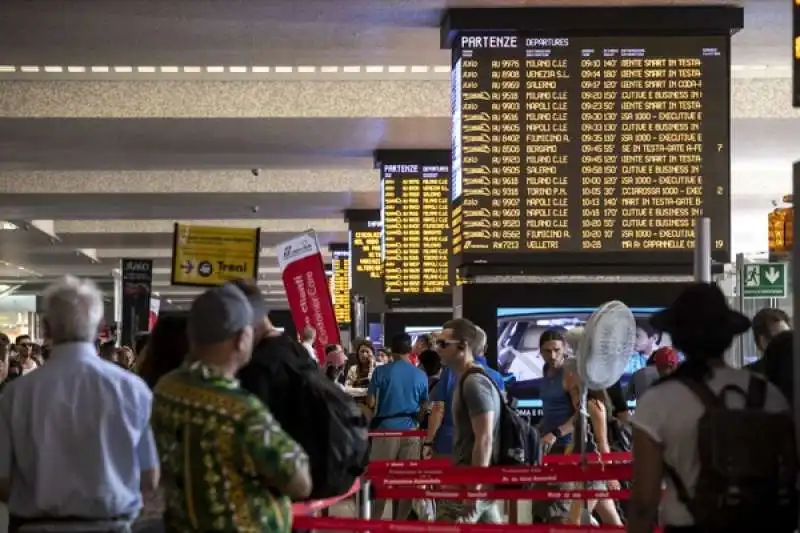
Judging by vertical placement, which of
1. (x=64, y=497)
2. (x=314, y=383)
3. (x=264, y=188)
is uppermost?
(x=264, y=188)

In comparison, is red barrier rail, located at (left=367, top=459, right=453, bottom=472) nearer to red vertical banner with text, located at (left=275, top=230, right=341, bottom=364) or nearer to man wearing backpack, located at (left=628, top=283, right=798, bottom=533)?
man wearing backpack, located at (left=628, top=283, right=798, bottom=533)

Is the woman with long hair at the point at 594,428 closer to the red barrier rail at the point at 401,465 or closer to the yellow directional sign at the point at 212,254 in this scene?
the red barrier rail at the point at 401,465

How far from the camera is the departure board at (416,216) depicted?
782 inches

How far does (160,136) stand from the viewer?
1809cm

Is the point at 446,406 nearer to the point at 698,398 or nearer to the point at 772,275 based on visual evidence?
the point at 698,398

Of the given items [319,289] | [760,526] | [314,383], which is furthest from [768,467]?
[319,289]

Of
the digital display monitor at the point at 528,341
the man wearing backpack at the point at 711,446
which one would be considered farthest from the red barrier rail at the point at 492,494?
the digital display monitor at the point at 528,341

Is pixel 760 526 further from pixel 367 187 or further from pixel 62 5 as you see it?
pixel 367 187

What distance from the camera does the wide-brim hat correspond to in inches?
182

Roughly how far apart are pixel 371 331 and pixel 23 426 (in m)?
20.3

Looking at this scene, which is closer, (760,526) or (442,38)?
(760,526)

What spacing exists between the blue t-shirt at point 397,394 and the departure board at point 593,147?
1638 mm

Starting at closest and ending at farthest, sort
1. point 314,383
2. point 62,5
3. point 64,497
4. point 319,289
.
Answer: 1. point 64,497
2. point 314,383
3. point 62,5
4. point 319,289

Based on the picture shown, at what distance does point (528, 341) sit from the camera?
1250 cm
